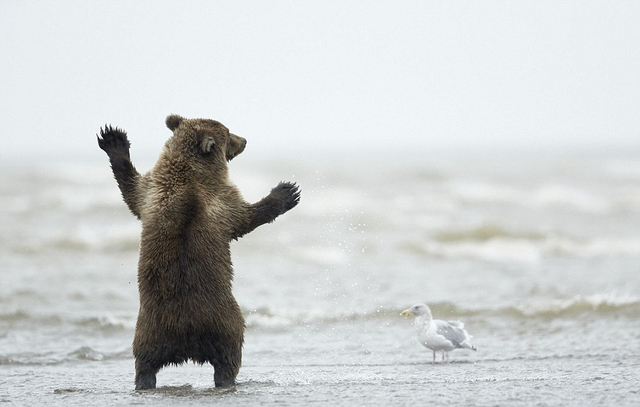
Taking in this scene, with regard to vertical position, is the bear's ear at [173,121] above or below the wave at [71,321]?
above

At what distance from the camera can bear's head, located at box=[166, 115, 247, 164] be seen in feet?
20.1

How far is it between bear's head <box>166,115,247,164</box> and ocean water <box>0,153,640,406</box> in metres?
1.53

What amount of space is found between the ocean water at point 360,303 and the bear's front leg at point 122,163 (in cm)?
127

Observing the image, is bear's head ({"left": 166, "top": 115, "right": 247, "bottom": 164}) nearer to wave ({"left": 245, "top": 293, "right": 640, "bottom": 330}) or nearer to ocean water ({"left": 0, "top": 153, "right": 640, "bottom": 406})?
ocean water ({"left": 0, "top": 153, "right": 640, "bottom": 406})

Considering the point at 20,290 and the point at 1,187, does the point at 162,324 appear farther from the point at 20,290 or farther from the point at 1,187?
the point at 1,187

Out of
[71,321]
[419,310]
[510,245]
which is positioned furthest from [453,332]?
[510,245]

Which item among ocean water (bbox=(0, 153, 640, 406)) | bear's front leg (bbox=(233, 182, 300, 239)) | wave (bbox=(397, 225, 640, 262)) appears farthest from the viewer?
wave (bbox=(397, 225, 640, 262))

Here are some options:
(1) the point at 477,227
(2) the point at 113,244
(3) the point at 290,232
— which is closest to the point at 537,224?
(1) the point at 477,227

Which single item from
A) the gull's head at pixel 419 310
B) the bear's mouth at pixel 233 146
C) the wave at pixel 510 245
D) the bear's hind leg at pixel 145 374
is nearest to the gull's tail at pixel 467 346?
the gull's head at pixel 419 310

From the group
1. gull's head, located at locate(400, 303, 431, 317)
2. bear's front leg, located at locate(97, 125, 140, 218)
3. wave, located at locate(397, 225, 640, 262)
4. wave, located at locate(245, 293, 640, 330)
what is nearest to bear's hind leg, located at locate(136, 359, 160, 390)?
bear's front leg, located at locate(97, 125, 140, 218)

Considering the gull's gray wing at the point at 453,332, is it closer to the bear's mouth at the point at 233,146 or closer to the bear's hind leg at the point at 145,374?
the bear's mouth at the point at 233,146

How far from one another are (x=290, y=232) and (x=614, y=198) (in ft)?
47.3

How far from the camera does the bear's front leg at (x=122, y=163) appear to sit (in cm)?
614

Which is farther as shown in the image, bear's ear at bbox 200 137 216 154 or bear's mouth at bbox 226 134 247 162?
bear's mouth at bbox 226 134 247 162
